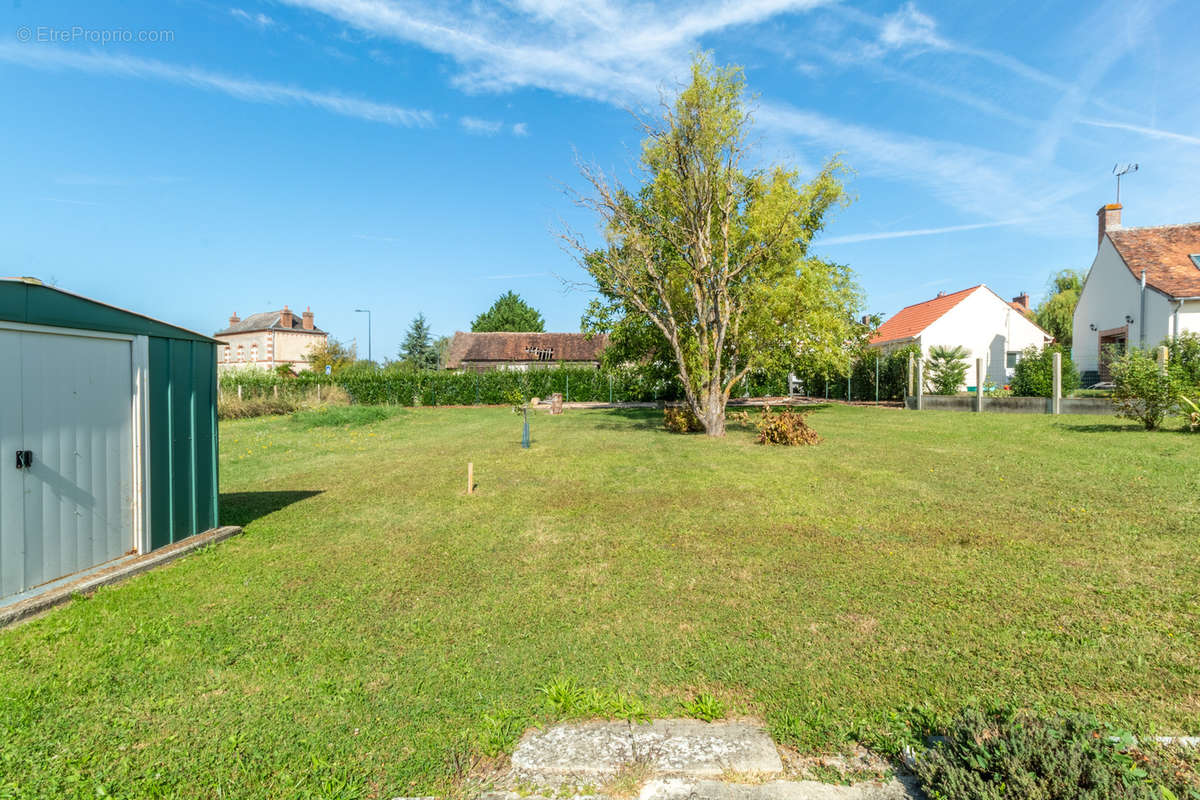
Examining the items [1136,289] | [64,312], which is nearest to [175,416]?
[64,312]

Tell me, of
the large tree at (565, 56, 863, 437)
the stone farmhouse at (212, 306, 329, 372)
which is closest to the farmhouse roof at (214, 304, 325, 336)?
the stone farmhouse at (212, 306, 329, 372)

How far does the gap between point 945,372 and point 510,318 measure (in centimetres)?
5592

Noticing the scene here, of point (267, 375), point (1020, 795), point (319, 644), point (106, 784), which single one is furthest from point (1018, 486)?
point (267, 375)

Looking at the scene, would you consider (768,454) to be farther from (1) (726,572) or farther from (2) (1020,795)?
(2) (1020,795)

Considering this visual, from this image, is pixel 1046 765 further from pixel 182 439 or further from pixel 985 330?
pixel 985 330

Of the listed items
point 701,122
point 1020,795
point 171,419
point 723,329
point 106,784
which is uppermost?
point 701,122

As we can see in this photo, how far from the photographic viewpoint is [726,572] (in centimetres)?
510

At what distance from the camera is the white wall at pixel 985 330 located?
28.0 metres

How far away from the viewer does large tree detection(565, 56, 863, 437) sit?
14320 mm

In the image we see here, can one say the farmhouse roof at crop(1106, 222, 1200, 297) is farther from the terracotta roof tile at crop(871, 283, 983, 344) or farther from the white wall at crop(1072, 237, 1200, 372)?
the terracotta roof tile at crop(871, 283, 983, 344)

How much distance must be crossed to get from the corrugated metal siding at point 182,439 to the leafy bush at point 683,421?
11.6m

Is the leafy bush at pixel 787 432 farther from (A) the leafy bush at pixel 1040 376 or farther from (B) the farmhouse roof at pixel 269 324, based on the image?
(B) the farmhouse roof at pixel 269 324

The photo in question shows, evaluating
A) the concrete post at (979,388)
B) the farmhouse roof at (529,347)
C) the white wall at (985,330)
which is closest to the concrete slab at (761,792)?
the concrete post at (979,388)

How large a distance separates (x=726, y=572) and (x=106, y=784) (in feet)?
13.7
